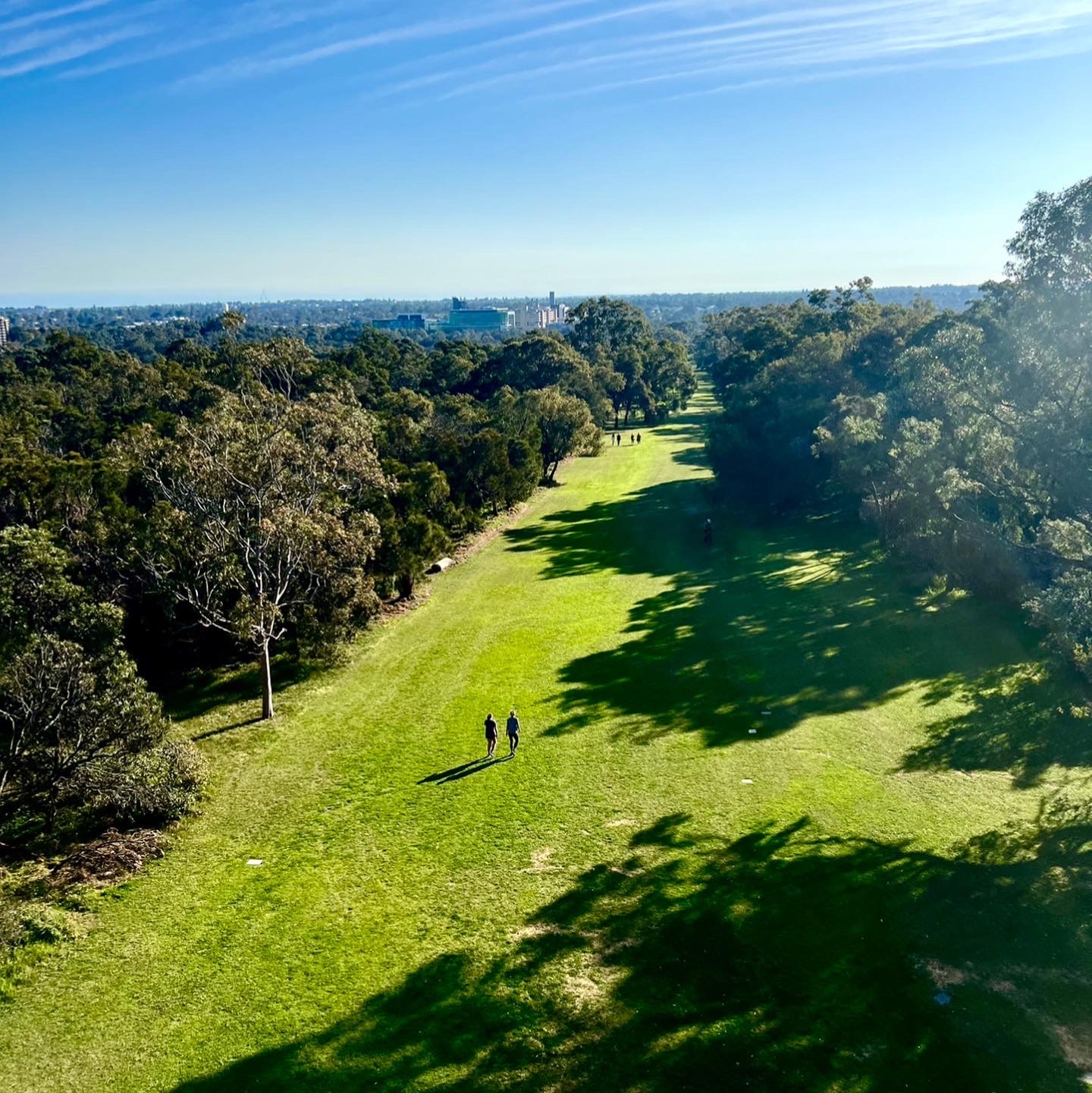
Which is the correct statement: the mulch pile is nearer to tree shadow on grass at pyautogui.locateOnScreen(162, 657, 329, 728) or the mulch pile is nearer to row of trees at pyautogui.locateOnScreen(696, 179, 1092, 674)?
tree shadow on grass at pyautogui.locateOnScreen(162, 657, 329, 728)

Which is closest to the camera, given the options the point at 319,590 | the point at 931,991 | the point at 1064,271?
the point at 931,991

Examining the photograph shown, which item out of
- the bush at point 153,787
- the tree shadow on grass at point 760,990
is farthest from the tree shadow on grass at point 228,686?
the tree shadow on grass at point 760,990

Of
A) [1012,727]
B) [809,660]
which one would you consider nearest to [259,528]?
[809,660]

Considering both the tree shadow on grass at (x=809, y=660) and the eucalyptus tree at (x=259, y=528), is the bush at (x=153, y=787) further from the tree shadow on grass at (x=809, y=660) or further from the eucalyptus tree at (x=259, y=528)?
the tree shadow on grass at (x=809, y=660)

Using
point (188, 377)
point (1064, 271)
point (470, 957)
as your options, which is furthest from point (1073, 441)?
point (188, 377)

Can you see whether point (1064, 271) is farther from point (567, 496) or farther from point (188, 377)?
point (188, 377)

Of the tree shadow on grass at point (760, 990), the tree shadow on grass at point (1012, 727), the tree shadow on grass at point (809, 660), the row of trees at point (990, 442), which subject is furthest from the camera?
the tree shadow on grass at point (809, 660)
